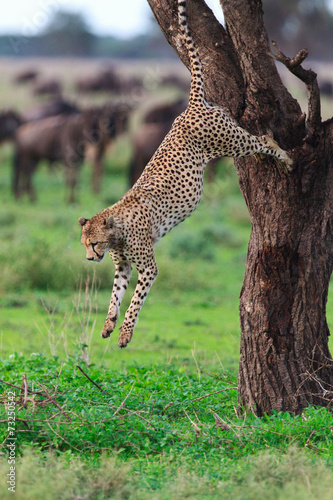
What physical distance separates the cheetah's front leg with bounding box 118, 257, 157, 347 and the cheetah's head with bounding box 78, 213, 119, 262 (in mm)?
309

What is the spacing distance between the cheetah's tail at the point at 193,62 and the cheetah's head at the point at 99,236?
1.05 m

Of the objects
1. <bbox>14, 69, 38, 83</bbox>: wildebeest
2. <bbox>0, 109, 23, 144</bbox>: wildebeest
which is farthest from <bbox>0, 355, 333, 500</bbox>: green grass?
<bbox>14, 69, 38, 83</bbox>: wildebeest

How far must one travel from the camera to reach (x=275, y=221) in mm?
5316

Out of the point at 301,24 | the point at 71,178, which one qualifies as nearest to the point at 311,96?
the point at 71,178

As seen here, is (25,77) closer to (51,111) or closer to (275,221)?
(51,111)

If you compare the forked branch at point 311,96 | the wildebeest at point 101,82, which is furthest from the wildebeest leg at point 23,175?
the wildebeest at point 101,82

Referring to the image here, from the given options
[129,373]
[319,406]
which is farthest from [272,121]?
[129,373]

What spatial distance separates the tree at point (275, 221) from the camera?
17.1ft

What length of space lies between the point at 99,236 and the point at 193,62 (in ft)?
4.42

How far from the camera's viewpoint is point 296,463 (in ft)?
14.2

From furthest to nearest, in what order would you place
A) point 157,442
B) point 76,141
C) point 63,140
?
point 76,141 < point 63,140 < point 157,442

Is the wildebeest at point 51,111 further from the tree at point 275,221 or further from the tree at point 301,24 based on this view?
the tree at point 301,24

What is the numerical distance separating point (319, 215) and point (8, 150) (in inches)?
845

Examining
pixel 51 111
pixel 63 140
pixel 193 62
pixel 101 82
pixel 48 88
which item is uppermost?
pixel 101 82
